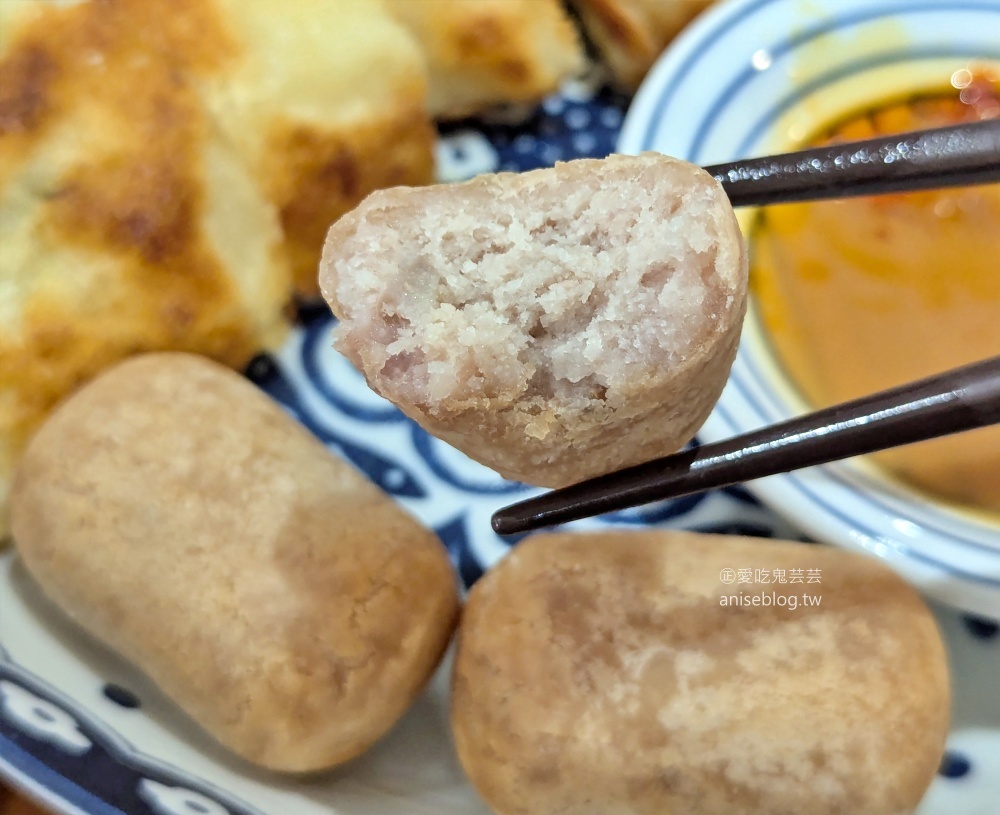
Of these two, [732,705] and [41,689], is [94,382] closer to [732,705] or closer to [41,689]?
[41,689]

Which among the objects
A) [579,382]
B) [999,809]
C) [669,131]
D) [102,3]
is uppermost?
[102,3]

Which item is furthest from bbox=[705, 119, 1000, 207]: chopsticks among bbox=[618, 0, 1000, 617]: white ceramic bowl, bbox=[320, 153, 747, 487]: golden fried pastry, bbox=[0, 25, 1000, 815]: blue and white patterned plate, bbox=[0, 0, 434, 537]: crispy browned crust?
bbox=[0, 0, 434, 537]: crispy browned crust

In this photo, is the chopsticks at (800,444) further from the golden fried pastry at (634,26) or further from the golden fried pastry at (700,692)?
the golden fried pastry at (634,26)

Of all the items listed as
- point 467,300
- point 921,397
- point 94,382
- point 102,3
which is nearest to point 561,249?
point 467,300

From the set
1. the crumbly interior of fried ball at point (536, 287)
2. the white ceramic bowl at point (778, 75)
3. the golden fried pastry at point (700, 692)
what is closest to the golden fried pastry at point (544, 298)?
the crumbly interior of fried ball at point (536, 287)

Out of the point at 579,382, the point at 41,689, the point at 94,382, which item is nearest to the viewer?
the point at 579,382

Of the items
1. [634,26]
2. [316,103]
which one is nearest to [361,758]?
[316,103]

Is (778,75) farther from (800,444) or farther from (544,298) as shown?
(544,298)
